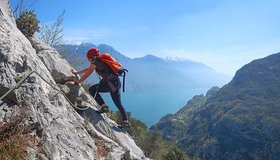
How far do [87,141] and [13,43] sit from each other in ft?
10.4

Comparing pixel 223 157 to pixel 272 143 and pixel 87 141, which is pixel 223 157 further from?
pixel 87 141

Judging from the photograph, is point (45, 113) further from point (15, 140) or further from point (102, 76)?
point (102, 76)

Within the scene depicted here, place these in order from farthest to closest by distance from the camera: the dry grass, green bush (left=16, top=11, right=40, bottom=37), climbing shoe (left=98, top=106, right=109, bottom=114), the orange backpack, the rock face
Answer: green bush (left=16, top=11, right=40, bottom=37) < climbing shoe (left=98, top=106, right=109, bottom=114) < the orange backpack < the rock face < the dry grass

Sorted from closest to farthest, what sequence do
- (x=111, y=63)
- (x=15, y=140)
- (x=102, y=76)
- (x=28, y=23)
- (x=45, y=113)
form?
1. (x=15, y=140)
2. (x=45, y=113)
3. (x=111, y=63)
4. (x=102, y=76)
5. (x=28, y=23)

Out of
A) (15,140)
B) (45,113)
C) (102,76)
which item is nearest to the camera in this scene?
(15,140)

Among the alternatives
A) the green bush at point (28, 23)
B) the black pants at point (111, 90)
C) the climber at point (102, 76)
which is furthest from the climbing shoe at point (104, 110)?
the green bush at point (28, 23)

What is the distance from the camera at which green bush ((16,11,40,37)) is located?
487 inches

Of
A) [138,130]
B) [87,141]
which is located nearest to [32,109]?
[87,141]

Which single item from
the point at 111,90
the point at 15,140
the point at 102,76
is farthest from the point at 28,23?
the point at 15,140

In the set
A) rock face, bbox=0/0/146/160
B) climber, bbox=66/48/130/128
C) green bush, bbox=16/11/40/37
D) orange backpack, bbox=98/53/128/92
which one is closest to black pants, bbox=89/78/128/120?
climber, bbox=66/48/130/128

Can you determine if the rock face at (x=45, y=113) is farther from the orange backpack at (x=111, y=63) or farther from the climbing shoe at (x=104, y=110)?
the orange backpack at (x=111, y=63)

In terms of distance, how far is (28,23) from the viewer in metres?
12.5

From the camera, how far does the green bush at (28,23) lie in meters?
12.4

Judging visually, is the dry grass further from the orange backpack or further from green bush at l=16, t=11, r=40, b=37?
green bush at l=16, t=11, r=40, b=37
